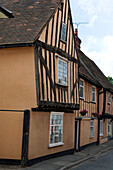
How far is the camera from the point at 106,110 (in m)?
22.7

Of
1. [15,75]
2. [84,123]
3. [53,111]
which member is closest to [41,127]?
[53,111]

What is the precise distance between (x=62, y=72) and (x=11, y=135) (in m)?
4.48

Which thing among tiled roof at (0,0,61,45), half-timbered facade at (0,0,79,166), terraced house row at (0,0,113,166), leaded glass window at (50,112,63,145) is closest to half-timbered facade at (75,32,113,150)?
terraced house row at (0,0,113,166)

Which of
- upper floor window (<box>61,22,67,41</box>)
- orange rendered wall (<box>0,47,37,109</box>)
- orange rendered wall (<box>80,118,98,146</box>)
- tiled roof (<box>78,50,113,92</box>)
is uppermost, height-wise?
upper floor window (<box>61,22,67,41</box>)

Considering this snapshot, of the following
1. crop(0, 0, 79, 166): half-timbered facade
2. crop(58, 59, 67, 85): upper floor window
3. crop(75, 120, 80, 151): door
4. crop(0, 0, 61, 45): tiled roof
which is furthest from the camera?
crop(75, 120, 80, 151): door

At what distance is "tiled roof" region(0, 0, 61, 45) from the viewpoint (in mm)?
10923

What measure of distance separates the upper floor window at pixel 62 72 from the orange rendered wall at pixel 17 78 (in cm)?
240

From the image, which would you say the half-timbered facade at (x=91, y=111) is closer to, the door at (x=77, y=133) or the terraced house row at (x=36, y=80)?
the door at (x=77, y=133)

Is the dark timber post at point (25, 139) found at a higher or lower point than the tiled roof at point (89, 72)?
lower

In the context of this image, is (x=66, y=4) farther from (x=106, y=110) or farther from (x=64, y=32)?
(x=106, y=110)

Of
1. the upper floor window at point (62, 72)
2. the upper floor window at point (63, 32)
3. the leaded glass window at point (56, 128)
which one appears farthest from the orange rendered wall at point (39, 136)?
the upper floor window at point (63, 32)

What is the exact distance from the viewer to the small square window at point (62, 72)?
1262 centimetres

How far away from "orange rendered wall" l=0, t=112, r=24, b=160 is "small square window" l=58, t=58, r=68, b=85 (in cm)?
321

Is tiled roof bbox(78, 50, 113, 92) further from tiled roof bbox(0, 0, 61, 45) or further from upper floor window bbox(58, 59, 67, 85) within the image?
tiled roof bbox(0, 0, 61, 45)
